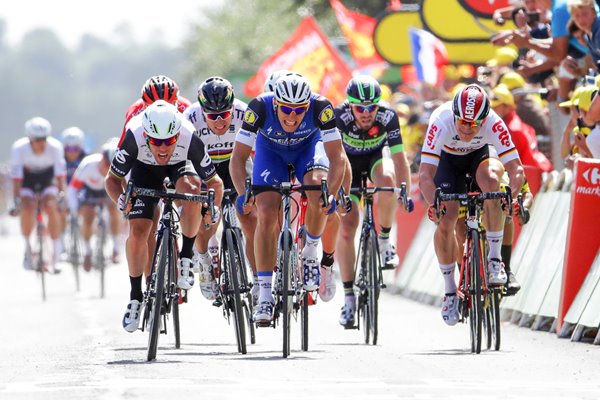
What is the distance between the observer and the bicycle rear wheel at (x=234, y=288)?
1323 centimetres

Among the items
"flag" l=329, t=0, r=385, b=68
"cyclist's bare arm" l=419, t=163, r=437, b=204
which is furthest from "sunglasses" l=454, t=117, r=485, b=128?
"flag" l=329, t=0, r=385, b=68

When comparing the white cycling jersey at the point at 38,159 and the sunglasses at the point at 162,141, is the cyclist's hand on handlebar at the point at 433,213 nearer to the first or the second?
the sunglasses at the point at 162,141

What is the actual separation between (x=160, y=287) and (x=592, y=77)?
5774mm

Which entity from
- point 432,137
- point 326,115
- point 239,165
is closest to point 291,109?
point 326,115

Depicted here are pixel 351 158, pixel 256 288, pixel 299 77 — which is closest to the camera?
pixel 299 77

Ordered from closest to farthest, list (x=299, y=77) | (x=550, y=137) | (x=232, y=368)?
(x=232, y=368)
(x=299, y=77)
(x=550, y=137)

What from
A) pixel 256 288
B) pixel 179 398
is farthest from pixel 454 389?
pixel 256 288

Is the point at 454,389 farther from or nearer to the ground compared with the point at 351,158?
nearer to the ground

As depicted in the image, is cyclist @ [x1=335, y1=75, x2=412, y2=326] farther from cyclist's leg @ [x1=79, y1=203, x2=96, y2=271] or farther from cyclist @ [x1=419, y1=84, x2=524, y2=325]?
cyclist's leg @ [x1=79, y1=203, x2=96, y2=271]

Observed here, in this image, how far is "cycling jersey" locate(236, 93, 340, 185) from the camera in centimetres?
1335

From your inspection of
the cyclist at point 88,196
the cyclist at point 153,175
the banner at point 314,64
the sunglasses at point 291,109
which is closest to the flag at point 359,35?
the banner at point 314,64

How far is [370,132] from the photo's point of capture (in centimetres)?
1561

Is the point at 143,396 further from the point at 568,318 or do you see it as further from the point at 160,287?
the point at 568,318

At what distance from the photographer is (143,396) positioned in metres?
10.1
